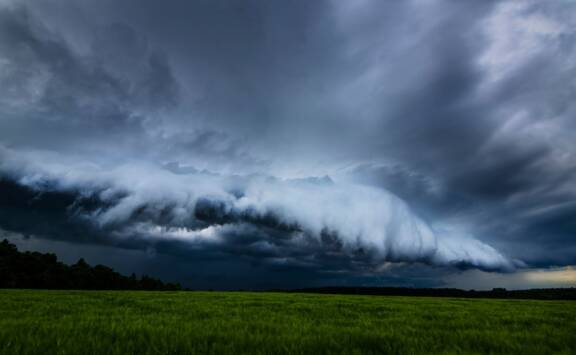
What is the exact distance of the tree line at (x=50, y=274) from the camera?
70188 millimetres

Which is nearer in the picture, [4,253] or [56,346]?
[56,346]

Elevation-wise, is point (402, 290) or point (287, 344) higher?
point (287, 344)

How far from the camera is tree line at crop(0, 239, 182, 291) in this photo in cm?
7019

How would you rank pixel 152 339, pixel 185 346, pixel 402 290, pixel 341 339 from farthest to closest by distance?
pixel 402 290 → pixel 341 339 → pixel 152 339 → pixel 185 346

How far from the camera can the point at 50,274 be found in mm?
74375

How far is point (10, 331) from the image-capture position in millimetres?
5691

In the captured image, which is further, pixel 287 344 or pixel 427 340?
pixel 427 340

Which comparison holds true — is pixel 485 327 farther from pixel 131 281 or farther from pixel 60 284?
pixel 131 281

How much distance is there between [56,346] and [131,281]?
9777cm

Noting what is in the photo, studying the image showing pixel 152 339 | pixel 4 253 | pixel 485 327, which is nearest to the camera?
pixel 152 339

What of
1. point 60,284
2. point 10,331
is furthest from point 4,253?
point 10,331

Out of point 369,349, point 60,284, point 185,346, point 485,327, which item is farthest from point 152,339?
point 60,284

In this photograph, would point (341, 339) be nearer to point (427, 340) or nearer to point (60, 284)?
point (427, 340)

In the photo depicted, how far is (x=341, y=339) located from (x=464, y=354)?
1.92 meters
